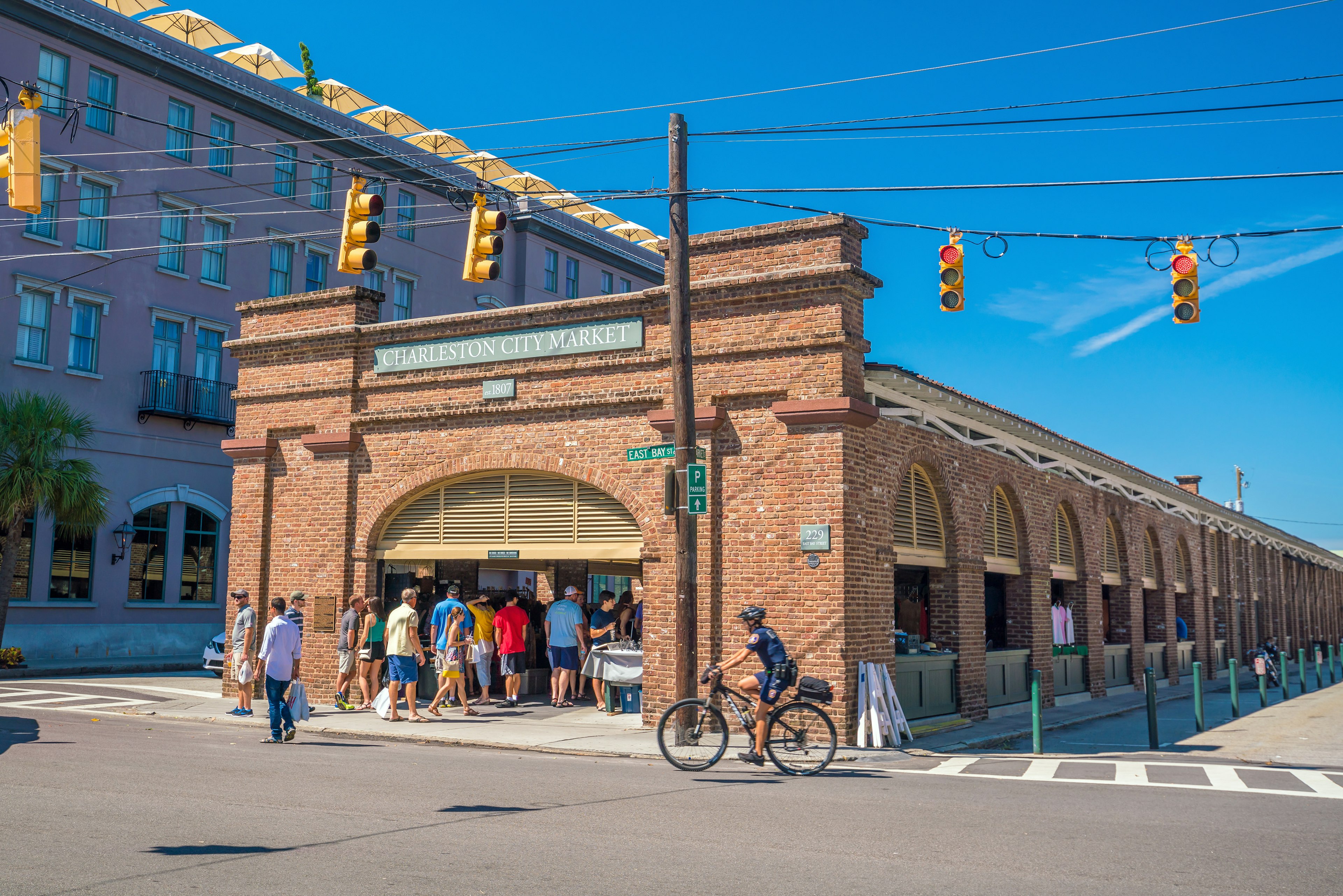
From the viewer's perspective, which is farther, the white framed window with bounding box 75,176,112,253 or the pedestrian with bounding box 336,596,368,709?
the white framed window with bounding box 75,176,112,253

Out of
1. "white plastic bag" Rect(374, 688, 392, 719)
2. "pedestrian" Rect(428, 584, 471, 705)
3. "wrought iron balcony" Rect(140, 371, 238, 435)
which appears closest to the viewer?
"white plastic bag" Rect(374, 688, 392, 719)

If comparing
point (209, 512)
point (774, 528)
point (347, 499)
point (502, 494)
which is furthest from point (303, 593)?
point (209, 512)

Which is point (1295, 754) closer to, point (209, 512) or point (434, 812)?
point (434, 812)

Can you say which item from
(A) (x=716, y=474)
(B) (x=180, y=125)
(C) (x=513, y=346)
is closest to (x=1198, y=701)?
(A) (x=716, y=474)

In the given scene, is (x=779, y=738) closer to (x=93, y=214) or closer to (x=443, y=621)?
(x=443, y=621)

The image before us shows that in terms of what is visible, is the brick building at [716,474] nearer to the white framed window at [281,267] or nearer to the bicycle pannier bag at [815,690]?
the bicycle pannier bag at [815,690]

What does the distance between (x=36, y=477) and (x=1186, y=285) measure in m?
23.2

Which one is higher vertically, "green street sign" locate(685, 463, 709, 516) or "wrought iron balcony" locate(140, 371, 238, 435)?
"wrought iron balcony" locate(140, 371, 238, 435)

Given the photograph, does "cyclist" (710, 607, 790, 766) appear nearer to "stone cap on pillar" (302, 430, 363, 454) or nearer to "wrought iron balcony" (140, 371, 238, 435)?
"stone cap on pillar" (302, 430, 363, 454)

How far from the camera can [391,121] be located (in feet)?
137

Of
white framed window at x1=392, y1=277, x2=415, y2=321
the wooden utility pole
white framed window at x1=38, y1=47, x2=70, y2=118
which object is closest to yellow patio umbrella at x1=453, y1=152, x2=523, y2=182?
white framed window at x1=392, y1=277, x2=415, y2=321

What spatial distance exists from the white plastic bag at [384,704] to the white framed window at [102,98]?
72.9 ft

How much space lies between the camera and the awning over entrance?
16.6m

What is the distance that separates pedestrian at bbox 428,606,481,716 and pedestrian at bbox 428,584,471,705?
39 mm
